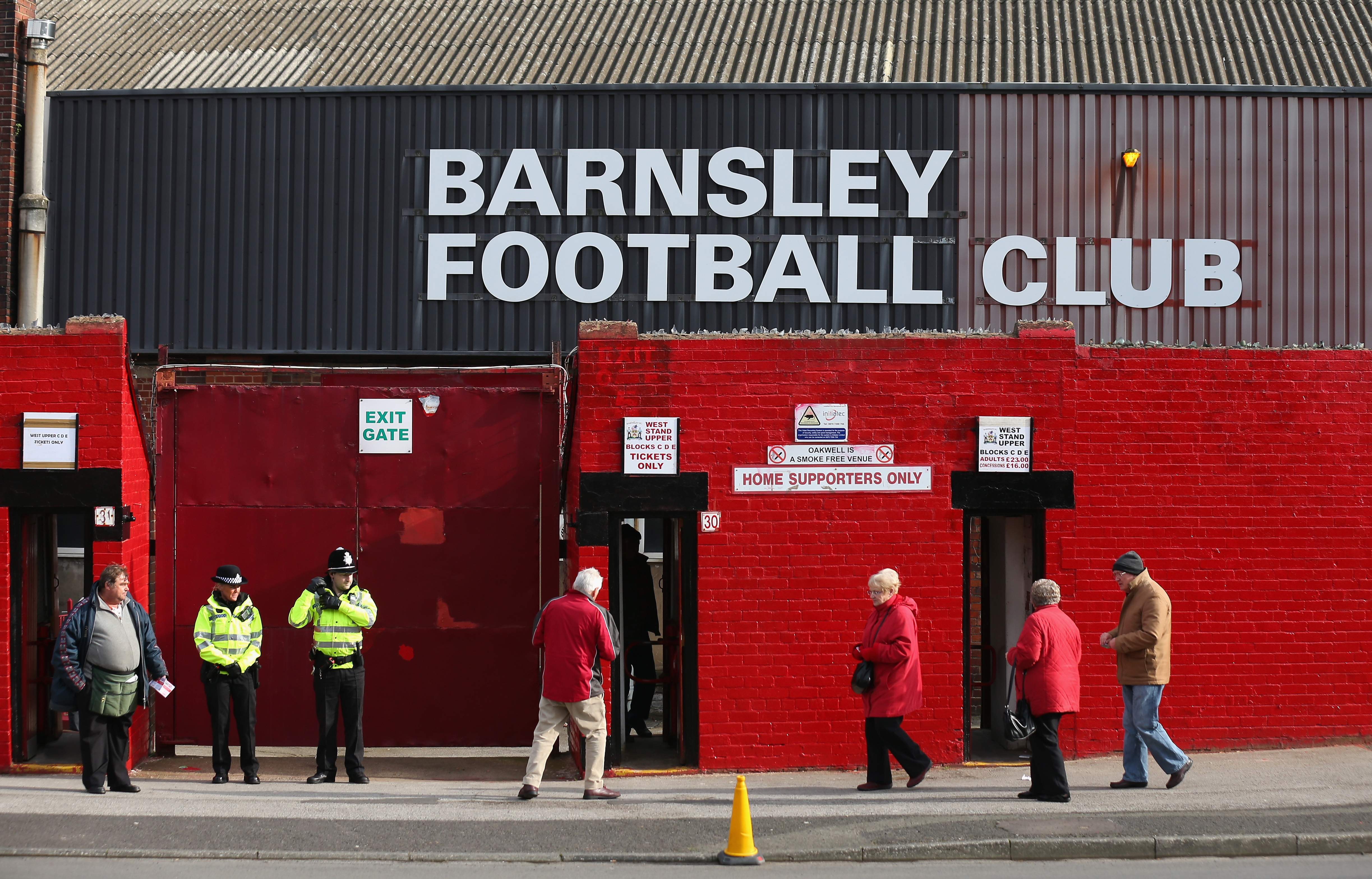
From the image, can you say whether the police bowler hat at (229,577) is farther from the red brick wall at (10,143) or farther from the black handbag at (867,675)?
the red brick wall at (10,143)

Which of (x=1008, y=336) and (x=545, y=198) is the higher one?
(x=545, y=198)

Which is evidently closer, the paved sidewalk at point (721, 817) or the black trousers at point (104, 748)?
the paved sidewalk at point (721, 817)

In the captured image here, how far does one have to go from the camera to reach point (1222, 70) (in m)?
15.4

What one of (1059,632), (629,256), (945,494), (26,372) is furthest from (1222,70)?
(26,372)

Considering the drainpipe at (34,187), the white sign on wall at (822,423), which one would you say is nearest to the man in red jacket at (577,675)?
the white sign on wall at (822,423)

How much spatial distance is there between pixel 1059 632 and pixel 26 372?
7993 millimetres

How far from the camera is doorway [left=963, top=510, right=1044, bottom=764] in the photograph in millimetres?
9625

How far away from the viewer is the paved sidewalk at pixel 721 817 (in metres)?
7.21

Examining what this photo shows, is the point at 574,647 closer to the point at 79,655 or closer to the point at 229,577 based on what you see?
the point at 229,577

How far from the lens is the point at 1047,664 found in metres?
8.20

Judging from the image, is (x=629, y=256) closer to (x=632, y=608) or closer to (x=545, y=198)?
(x=545, y=198)

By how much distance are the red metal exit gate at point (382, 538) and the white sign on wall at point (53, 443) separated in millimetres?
802

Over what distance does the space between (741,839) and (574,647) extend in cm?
203

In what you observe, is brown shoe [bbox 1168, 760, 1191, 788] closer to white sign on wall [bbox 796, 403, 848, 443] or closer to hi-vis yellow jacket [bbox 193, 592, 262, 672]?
white sign on wall [bbox 796, 403, 848, 443]
